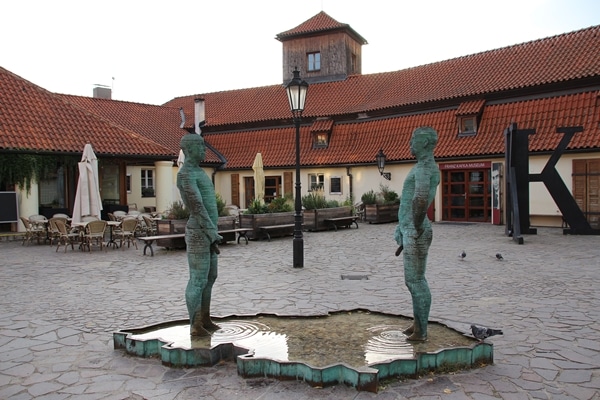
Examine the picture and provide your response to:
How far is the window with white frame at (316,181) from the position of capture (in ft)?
88.2

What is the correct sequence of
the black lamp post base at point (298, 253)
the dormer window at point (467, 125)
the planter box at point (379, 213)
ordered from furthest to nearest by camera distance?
A: the dormer window at point (467, 125) < the planter box at point (379, 213) < the black lamp post base at point (298, 253)

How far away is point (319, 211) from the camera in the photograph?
64.5 feet

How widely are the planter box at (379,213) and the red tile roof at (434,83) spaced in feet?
18.3

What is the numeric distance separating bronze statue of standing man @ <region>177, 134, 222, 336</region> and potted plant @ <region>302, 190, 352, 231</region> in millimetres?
14026

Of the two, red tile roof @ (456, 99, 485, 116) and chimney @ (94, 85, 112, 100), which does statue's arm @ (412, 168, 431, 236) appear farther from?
chimney @ (94, 85, 112, 100)

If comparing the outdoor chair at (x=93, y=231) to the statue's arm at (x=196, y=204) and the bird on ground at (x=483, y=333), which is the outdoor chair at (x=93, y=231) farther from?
the bird on ground at (x=483, y=333)

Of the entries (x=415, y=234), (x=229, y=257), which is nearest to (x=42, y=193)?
(x=229, y=257)

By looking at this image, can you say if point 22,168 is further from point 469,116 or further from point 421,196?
point 469,116

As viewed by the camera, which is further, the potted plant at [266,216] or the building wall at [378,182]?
the building wall at [378,182]

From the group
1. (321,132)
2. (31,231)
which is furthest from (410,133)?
(31,231)

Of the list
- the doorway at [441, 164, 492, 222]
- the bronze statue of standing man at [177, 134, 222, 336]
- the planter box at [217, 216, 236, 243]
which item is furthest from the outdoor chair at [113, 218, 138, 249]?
the doorway at [441, 164, 492, 222]

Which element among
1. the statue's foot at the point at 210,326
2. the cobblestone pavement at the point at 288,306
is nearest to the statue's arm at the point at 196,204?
the statue's foot at the point at 210,326

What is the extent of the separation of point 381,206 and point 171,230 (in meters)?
10.8

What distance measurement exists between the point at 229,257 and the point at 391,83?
18.5 metres
